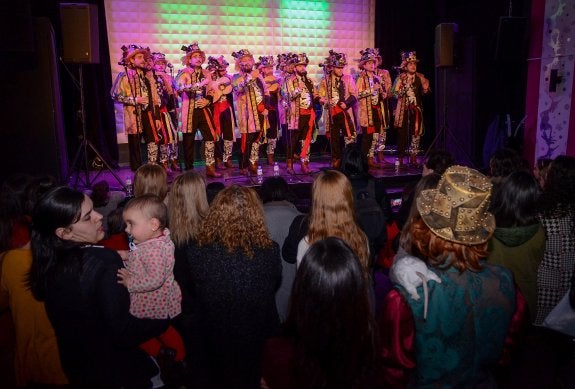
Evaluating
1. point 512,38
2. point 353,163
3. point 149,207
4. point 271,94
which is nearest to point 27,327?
point 149,207

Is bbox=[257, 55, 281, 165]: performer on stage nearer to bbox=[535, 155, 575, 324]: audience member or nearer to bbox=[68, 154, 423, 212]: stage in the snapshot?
bbox=[68, 154, 423, 212]: stage

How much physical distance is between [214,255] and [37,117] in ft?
15.1

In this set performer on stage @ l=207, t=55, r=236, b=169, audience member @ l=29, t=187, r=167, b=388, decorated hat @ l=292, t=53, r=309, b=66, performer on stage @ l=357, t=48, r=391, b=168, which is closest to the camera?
audience member @ l=29, t=187, r=167, b=388

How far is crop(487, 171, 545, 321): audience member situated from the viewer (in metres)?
2.24

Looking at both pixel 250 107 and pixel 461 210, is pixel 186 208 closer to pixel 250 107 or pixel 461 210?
pixel 461 210

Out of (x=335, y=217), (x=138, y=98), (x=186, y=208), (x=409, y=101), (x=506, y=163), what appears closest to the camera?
(x=335, y=217)

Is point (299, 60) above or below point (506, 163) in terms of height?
above

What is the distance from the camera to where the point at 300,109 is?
7.00 m

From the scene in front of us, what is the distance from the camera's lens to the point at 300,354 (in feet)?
3.97

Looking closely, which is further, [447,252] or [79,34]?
[79,34]

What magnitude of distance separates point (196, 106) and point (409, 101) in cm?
353

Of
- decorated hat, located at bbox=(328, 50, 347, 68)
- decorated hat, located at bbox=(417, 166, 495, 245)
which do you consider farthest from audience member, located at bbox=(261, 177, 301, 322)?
decorated hat, located at bbox=(328, 50, 347, 68)

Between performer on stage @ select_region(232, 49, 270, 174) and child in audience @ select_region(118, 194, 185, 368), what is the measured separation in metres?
4.84

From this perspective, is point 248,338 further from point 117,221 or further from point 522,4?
point 522,4
